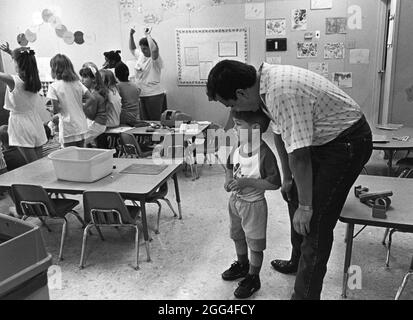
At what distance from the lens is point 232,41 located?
6.38 m

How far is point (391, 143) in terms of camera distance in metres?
3.59

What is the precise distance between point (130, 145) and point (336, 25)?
12.5ft

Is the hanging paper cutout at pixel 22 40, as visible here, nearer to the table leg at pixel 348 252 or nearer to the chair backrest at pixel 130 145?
the chair backrest at pixel 130 145

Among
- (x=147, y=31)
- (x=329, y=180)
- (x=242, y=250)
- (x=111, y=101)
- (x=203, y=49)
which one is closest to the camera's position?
(x=329, y=180)

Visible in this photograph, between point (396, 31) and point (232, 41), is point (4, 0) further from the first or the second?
point (396, 31)

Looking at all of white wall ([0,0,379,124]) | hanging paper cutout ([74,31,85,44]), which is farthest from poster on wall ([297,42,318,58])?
hanging paper cutout ([74,31,85,44])

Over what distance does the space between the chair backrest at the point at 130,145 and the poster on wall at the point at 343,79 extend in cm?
354

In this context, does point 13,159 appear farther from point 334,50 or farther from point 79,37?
point 334,50

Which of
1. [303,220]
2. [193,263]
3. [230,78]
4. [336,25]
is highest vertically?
[336,25]

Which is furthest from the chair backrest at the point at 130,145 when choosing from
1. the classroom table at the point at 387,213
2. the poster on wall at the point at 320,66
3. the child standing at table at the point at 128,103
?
the poster on wall at the point at 320,66

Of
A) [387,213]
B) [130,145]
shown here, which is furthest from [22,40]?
[387,213]

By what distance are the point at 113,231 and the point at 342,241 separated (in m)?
1.83

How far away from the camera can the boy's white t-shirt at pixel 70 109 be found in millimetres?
3828
